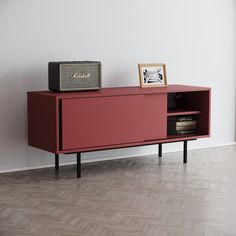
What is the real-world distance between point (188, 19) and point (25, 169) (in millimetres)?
2302

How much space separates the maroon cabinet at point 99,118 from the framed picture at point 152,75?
0.13m

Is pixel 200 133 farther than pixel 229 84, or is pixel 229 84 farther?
pixel 229 84

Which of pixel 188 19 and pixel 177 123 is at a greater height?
pixel 188 19

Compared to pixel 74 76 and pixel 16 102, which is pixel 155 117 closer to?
pixel 74 76

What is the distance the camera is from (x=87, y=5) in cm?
539

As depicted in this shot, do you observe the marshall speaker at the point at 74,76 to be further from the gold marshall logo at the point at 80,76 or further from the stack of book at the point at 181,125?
the stack of book at the point at 181,125

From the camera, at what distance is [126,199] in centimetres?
428

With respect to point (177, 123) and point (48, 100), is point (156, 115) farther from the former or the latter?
point (48, 100)

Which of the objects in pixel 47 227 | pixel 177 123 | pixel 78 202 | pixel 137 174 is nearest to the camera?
pixel 47 227

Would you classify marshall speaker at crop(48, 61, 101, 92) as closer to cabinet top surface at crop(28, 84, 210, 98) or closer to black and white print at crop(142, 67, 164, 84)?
cabinet top surface at crop(28, 84, 210, 98)

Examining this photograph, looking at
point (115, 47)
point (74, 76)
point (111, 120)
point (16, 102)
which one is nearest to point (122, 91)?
point (111, 120)

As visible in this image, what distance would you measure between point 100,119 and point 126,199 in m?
0.87

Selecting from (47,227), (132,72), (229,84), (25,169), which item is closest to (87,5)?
(132,72)

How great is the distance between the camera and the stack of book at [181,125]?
5449 mm
